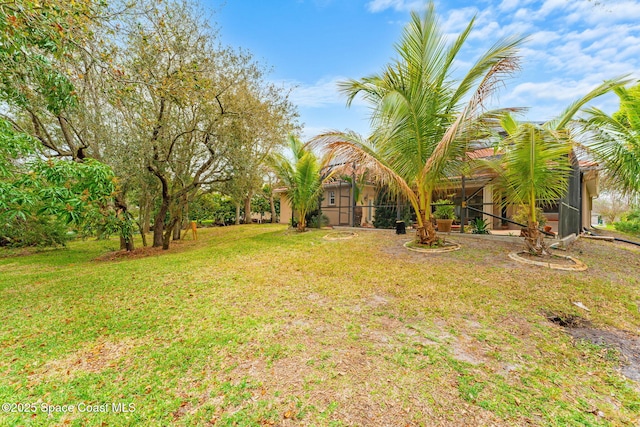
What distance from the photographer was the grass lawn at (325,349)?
2.06 meters

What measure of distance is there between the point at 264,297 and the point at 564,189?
660 centimetres

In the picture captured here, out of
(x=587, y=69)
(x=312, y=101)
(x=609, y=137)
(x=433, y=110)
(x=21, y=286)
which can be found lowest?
(x=21, y=286)

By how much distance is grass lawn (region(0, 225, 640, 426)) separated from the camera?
2.06 m

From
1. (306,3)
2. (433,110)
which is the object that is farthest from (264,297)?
(306,3)

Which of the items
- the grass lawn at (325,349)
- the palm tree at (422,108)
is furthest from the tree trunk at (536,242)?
the palm tree at (422,108)

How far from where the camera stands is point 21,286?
571cm

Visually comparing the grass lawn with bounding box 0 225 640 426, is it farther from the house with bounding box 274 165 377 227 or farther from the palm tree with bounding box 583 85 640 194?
the house with bounding box 274 165 377 227

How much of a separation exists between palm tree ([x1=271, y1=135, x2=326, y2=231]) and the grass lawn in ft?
19.1

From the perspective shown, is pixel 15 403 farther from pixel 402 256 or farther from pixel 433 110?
pixel 433 110

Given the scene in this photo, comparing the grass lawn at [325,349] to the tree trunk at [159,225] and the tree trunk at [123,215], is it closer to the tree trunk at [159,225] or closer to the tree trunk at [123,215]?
the tree trunk at [123,215]

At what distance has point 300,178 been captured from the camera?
10922mm

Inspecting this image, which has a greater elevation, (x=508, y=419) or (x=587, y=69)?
(x=587, y=69)

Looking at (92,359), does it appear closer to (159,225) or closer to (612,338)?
(612,338)

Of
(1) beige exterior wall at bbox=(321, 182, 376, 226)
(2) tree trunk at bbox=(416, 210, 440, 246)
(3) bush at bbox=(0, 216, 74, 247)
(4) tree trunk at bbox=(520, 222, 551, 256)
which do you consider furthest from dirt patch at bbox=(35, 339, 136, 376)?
(1) beige exterior wall at bbox=(321, 182, 376, 226)
